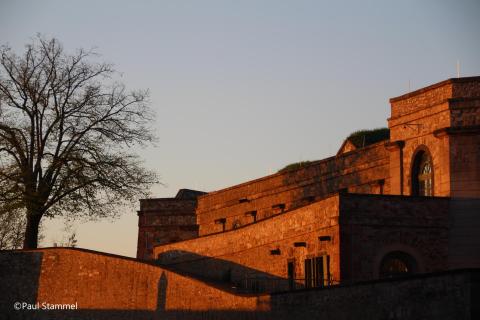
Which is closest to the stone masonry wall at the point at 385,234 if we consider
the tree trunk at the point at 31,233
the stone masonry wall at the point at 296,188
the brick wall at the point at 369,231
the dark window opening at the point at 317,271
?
the brick wall at the point at 369,231

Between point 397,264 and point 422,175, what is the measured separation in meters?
5.31

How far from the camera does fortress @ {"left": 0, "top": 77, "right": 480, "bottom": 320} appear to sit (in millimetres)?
35969

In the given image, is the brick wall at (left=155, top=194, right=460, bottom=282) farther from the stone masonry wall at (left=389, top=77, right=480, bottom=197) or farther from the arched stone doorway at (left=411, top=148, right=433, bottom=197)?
the arched stone doorway at (left=411, top=148, right=433, bottom=197)

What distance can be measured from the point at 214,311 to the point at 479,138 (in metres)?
11.7

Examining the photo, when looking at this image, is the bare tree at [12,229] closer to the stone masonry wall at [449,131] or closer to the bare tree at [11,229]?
the bare tree at [11,229]

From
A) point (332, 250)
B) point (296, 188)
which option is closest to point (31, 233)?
point (296, 188)

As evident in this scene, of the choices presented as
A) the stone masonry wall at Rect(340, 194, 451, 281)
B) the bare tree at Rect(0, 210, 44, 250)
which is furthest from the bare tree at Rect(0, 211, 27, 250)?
the stone masonry wall at Rect(340, 194, 451, 281)

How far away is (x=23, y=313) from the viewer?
4391cm

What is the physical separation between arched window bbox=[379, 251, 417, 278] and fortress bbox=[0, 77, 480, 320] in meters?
0.05

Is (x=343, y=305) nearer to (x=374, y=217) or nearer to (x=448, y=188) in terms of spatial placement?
(x=374, y=217)

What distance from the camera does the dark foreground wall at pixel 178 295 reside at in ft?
81.1

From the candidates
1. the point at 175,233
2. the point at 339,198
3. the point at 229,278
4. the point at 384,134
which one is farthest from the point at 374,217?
the point at 175,233

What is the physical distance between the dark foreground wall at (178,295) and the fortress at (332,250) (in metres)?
0.05

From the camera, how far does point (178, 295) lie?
39.0 metres
